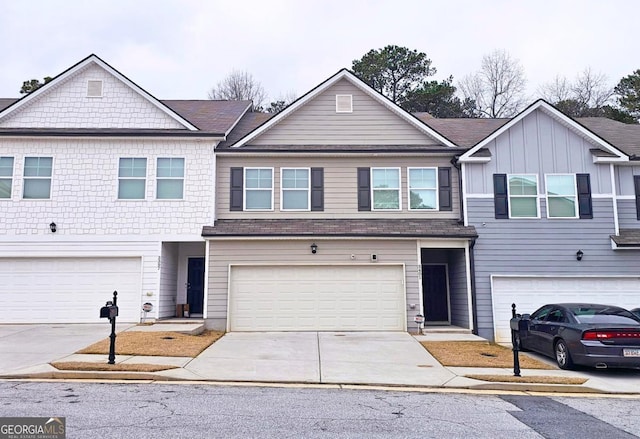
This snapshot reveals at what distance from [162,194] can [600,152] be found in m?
13.6

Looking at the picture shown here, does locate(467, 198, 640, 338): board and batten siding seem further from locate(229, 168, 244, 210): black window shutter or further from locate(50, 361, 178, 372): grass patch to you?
locate(50, 361, 178, 372): grass patch

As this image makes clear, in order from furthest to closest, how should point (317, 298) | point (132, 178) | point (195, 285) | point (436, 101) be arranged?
1. point (436, 101)
2. point (195, 285)
3. point (132, 178)
4. point (317, 298)

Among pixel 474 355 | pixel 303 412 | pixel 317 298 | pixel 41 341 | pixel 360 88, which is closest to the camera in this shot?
pixel 303 412

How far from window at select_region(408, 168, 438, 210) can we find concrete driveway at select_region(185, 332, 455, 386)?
4.26m

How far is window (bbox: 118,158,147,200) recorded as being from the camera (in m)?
15.4

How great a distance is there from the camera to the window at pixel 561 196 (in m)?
15.4

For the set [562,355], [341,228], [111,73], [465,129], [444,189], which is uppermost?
[111,73]

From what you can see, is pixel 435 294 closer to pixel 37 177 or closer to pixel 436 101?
pixel 37 177

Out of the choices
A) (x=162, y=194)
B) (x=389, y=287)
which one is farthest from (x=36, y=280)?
(x=389, y=287)

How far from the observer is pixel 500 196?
1556cm

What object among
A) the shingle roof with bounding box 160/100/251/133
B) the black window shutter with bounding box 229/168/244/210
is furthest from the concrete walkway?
the shingle roof with bounding box 160/100/251/133

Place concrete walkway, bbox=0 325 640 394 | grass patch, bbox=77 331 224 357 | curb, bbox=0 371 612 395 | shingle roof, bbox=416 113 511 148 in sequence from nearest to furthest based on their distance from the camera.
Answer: curb, bbox=0 371 612 395, concrete walkway, bbox=0 325 640 394, grass patch, bbox=77 331 224 357, shingle roof, bbox=416 113 511 148

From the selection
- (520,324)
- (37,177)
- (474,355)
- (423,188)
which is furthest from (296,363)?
(37,177)

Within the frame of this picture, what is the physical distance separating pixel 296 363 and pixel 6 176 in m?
11.2
